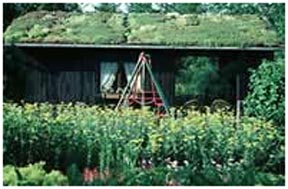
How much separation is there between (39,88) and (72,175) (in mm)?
8248

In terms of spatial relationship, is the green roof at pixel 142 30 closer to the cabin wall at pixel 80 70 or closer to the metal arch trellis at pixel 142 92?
the cabin wall at pixel 80 70

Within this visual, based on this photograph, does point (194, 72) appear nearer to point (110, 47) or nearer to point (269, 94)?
point (110, 47)

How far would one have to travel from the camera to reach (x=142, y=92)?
46.2 ft

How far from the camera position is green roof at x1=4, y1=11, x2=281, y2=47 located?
15.1 meters

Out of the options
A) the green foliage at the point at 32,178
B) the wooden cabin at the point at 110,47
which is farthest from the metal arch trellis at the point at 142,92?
the green foliage at the point at 32,178

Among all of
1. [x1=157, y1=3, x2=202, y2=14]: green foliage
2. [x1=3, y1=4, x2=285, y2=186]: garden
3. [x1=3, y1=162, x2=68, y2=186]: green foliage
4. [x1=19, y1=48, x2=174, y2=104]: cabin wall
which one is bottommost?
[x1=3, y1=162, x2=68, y2=186]: green foliage

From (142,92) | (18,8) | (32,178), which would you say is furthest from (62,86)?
(18,8)

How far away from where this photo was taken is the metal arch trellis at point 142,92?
→ 13.3 m

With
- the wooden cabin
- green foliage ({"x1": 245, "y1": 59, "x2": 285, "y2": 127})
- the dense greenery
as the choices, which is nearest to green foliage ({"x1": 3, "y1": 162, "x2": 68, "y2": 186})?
the dense greenery

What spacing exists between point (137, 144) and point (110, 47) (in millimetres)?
6768

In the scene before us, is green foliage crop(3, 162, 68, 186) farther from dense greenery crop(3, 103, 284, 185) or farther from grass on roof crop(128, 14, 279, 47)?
grass on roof crop(128, 14, 279, 47)

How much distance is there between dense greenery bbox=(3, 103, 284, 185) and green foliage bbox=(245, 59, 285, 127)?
1.15m

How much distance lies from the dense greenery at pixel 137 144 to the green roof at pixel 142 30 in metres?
6.34

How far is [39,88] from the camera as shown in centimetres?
1502
